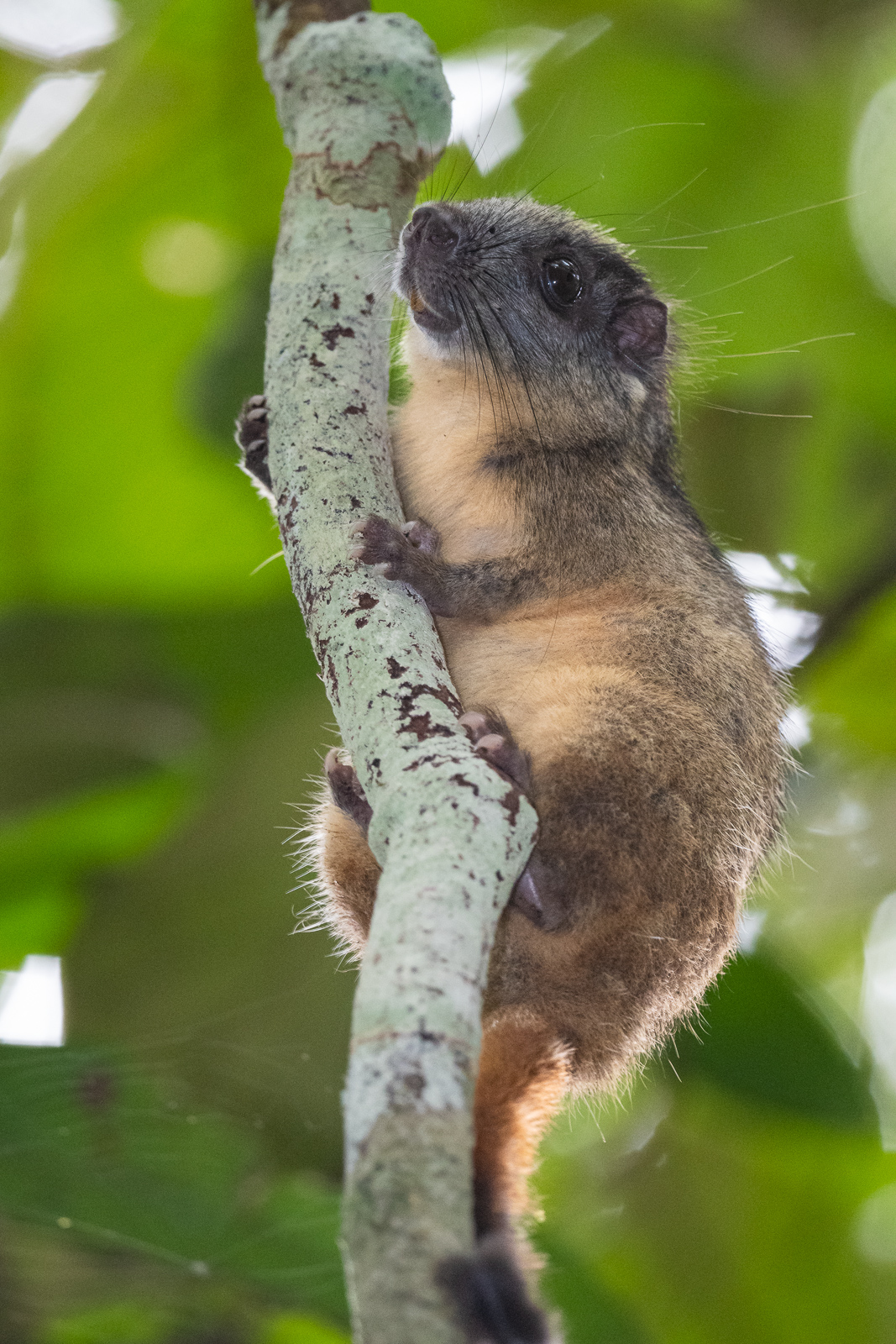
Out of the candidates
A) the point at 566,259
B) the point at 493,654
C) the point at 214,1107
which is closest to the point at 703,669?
the point at 493,654

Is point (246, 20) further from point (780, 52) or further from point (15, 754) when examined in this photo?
point (15, 754)

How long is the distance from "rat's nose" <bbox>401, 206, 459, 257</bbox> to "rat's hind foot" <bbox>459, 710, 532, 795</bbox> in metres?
1.79

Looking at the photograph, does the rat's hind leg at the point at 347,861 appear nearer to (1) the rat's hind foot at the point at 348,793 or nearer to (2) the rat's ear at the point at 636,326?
(1) the rat's hind foot at the point at 348,793

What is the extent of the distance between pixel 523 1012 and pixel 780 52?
420 cm

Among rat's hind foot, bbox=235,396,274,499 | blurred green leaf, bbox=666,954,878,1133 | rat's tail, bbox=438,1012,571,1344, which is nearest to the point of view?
rat's tail, bbox=438,1012,571,1344

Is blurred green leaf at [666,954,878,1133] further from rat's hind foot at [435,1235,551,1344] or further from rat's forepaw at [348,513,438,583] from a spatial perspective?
rat's hind foot at [435,1235,551,1344]

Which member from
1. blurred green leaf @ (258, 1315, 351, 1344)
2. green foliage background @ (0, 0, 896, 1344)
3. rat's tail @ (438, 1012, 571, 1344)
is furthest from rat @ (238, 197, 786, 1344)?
blurred green leaf @ (258, 1315, 351, 1344)

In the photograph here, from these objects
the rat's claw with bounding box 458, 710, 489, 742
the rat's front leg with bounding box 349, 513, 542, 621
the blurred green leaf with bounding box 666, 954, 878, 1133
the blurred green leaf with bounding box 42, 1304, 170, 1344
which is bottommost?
the blurred green leaf with bounding box 42, 1304, 170, 1344

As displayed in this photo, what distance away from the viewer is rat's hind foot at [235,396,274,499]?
4148mm

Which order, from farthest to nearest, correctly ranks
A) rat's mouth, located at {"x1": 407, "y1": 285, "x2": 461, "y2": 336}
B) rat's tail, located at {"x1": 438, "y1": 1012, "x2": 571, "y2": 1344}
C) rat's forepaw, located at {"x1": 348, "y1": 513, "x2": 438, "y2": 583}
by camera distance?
rat's mouth, located at {"x1": 407, "y1": 285, "x2": 461, "y2": 336} < rat's tail, located at {"x1": 438, "y1": 1012, "x2": 571, "y2": 1344} < rat's forepaw, located at {"x1": 348, "y1": 513, "x2": 438, "y2": 583}

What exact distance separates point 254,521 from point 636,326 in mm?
1927

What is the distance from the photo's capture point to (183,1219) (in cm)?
411

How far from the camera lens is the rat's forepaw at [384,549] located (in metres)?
2.77

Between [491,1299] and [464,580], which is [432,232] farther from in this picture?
[491,1299]
